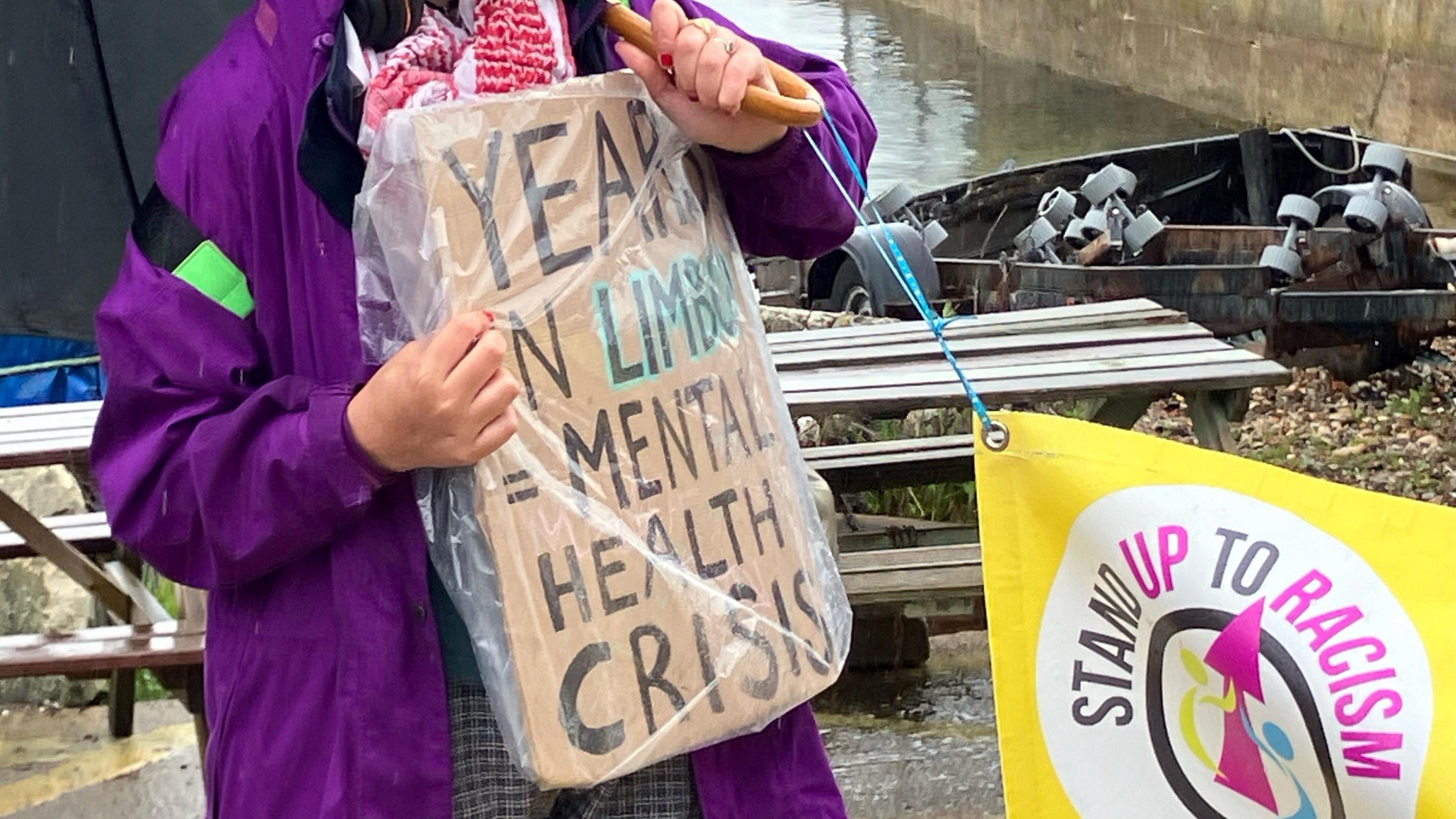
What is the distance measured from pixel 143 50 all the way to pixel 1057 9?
888 inches

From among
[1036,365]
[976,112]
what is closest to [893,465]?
[1036,365]

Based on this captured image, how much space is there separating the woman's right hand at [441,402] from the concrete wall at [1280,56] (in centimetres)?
1331

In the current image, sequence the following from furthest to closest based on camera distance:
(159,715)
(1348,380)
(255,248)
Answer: (1348,380), (159,715), (255,248)

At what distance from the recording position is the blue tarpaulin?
2471 millimetres

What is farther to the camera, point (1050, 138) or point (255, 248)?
point (1050, 138)

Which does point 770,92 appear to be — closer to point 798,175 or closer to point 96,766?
point 798,175

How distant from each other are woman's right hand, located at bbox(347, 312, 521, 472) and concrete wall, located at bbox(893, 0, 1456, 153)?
13311 millimetres

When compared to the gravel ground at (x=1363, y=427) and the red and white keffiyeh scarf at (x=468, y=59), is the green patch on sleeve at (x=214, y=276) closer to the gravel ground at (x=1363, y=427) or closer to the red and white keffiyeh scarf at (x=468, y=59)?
the red and white keffiyeh scarf at (x=468, y=59)

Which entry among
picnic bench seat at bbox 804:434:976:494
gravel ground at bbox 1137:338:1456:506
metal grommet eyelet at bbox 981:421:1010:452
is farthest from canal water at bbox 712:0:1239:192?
metal grommet eyelet at bbox 981:421:1010:452

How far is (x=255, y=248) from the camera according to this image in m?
1.47

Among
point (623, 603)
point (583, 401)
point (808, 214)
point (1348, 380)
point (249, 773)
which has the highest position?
point (808, 214)

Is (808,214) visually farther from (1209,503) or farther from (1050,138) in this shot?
(1050,138)

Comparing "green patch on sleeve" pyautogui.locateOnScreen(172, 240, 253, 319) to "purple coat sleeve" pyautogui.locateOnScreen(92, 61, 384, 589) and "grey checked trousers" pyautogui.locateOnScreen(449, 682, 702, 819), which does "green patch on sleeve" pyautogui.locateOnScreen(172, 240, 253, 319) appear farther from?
"grey checked trousers" pyautogui.locateOnScreen(449, 682, 702, 819)

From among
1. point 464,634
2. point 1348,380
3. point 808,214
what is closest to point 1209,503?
point 808,214
